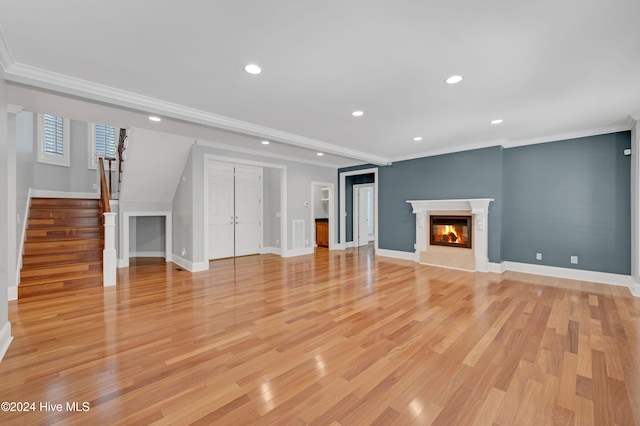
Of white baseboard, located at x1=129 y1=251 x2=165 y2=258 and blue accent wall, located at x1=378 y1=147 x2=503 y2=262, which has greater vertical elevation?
blue accent wall, located at x1=378 y1=147 x2=503 y2=262

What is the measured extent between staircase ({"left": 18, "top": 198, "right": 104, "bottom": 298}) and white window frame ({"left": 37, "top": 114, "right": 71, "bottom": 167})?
1613 mm

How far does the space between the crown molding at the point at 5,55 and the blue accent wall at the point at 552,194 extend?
6427 millimetres

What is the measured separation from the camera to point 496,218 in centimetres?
532

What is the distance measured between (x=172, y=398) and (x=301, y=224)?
570cm

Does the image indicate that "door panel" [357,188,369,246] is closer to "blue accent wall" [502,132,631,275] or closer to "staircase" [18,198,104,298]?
"blue accent wall" [502,132,631,275]

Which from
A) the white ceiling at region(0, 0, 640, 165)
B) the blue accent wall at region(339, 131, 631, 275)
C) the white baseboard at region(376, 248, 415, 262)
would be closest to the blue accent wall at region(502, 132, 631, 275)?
the blue accent wall at region(339, 131, 631, 275)

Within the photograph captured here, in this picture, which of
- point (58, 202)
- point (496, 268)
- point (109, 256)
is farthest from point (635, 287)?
point (58, 202)

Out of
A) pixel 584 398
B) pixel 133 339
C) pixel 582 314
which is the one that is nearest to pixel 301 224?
pixel 133 339

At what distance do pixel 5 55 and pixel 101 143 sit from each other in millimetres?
5991

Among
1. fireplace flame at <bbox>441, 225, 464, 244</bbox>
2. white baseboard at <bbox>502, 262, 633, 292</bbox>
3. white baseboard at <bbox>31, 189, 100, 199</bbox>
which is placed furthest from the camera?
white baseboard at <bbox>31, 189, 100, 199</bbox>

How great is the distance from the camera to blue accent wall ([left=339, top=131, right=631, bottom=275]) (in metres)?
4.43

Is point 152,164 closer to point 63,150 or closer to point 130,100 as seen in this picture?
point 130,100

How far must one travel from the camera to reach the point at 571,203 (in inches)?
189

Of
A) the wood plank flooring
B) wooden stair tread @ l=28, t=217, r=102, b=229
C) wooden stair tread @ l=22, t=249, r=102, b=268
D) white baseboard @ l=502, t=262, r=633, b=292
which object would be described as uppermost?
wooden stair tread @ l=28, t=217, r=102, b=229
